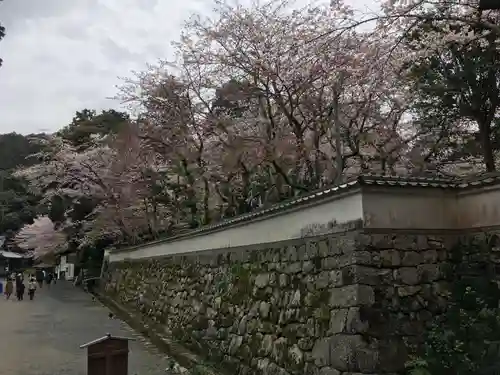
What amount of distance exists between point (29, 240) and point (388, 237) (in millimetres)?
39814

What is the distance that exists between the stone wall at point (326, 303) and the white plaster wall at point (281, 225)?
190mm

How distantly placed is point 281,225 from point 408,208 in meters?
2.35

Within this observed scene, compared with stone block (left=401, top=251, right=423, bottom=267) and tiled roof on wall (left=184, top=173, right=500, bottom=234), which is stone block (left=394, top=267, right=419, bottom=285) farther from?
tiled roof on wall (left=184, top=173, right=500, bottom=234)

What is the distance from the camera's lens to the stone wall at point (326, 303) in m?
5.79

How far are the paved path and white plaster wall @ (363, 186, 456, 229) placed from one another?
5.89 meters

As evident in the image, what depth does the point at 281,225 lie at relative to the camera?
26.6 ft

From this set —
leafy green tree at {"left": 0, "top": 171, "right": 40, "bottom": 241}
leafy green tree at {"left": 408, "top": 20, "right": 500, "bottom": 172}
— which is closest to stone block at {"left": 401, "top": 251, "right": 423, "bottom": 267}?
leafy green tree at {"left": 408, "top": 20, "right": 500, "bottom": 172}

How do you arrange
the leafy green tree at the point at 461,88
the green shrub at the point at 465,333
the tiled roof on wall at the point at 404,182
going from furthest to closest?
the leafy green tree at the point at 461,88 < the tiled roof on wall at the point at 404,182 < the green shrub at the point at 465,333

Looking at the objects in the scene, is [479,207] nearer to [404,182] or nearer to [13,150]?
[404,182]

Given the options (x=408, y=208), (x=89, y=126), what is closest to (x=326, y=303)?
(x=408, y=208)

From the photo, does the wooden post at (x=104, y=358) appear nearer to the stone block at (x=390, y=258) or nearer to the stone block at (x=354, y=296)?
the stone block at (x=354, y=296)

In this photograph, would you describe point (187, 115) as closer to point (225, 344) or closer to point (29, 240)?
point (225, 344)

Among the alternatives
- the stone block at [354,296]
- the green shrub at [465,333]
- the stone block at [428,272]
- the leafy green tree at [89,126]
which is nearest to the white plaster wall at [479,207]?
the green shrub at [465,333]

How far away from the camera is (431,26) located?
1054 centimetres
